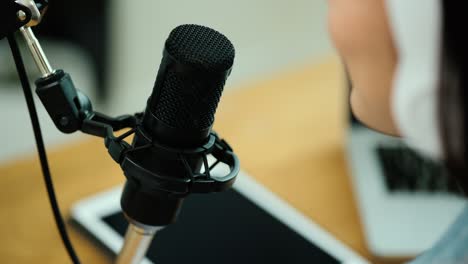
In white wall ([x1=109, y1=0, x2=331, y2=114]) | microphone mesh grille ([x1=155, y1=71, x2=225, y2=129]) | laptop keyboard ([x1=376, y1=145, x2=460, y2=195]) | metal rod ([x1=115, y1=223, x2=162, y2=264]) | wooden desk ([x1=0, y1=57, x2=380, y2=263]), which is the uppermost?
microphone mesh grille ([x1=155, y1=71, x2=225, y2=129])

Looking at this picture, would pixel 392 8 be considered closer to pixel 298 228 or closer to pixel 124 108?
pixel 298 228

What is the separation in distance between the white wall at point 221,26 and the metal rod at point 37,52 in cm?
134

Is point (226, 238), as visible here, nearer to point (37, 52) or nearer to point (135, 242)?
point (135, 242)

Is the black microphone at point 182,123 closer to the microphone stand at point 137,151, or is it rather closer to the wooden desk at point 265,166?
the microphone stand at point 137,151

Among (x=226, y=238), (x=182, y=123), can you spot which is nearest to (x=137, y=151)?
(x=182, y=123)

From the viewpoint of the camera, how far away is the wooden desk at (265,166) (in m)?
0.80

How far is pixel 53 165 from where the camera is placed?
89 centimetres

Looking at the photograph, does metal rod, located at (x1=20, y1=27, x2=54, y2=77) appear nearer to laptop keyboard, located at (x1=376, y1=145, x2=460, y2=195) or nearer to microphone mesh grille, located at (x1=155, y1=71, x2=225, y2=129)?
microphone mesh grille, located at (x1=155, y1=71, x2=225, y2=129)

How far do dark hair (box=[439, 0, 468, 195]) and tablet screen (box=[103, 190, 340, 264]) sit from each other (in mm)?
398

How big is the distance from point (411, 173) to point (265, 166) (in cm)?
18

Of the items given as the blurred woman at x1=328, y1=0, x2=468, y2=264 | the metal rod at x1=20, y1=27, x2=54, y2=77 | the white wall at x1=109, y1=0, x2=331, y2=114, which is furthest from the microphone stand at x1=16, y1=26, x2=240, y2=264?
the white wall at x1=109, y1=0, x2=331, y2=114

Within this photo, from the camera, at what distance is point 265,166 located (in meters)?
0.94

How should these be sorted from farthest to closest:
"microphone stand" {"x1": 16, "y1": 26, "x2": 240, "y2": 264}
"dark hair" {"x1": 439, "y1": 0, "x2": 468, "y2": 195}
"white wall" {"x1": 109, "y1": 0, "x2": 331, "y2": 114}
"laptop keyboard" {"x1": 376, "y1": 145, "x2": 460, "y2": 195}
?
"white wall" {"x1": 109, "y1": 0, "x2": 331, "y2": 114} → "laptop keyboard" {"x1": 376, "y1": 145, "x2": 460, "y2": 195} → "microphone stand" {"x1": 16, "y1": 26, "x2": 240, "y2": 264} → "dark hair" {"x1": 439, "y1": 0, "x2": 468, "y2": 195}

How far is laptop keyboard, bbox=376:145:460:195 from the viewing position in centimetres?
91
